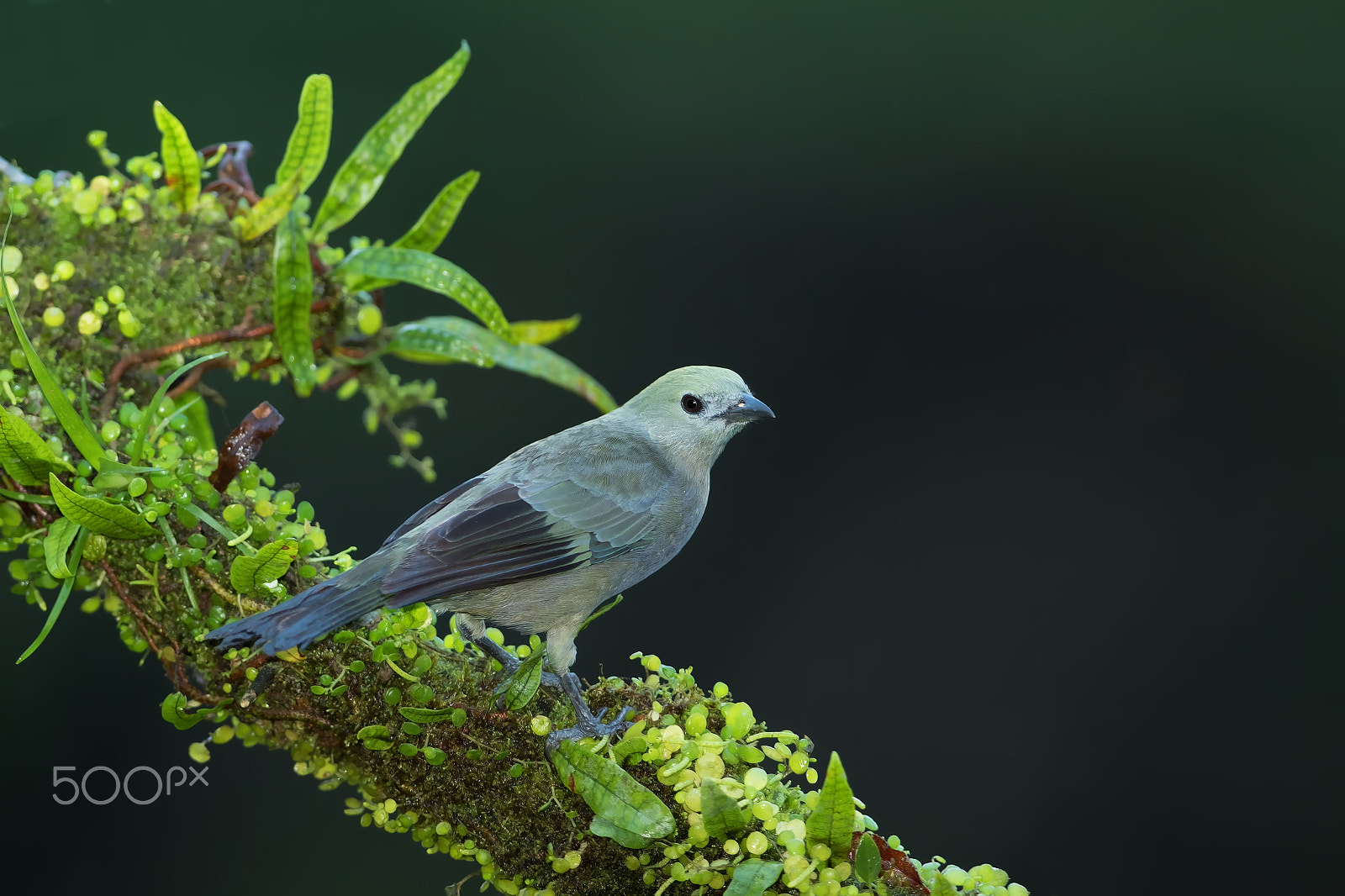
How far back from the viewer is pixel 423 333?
348 centimetres

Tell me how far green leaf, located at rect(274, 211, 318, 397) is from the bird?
891 millimetres

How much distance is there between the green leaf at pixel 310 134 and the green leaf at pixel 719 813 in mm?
2275

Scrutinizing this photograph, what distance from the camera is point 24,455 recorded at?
95.0 inches

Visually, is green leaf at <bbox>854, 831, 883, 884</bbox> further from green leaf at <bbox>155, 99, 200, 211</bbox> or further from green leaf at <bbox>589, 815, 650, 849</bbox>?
green leaf at <bbox>155, 99, 200, 211</bbox>

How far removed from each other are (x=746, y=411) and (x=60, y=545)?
170 centimetres

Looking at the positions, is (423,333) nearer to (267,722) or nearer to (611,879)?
(267,722)

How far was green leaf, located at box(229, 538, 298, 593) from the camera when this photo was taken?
2.30 m

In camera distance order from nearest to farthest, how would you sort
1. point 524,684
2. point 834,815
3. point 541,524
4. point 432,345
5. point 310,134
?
point 834,815
point 524,684
point 541,524
point 310,134
point 432,345

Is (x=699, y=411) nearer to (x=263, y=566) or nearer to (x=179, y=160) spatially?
(x=263, y=566)

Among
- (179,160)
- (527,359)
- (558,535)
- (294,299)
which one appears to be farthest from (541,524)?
(179,160)

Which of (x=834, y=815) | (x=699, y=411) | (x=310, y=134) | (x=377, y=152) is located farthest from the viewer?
(x=377, y=152)

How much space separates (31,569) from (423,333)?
1362 mm

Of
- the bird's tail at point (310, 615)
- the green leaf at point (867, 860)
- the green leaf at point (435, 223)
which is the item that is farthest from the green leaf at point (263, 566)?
the green leaf at point (867, 860)

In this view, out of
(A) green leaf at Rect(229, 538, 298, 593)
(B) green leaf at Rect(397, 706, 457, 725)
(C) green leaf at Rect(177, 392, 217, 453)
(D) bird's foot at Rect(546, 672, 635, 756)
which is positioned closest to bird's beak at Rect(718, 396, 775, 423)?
(D) bird's foot at Rect(546, 672, 635, 756)
